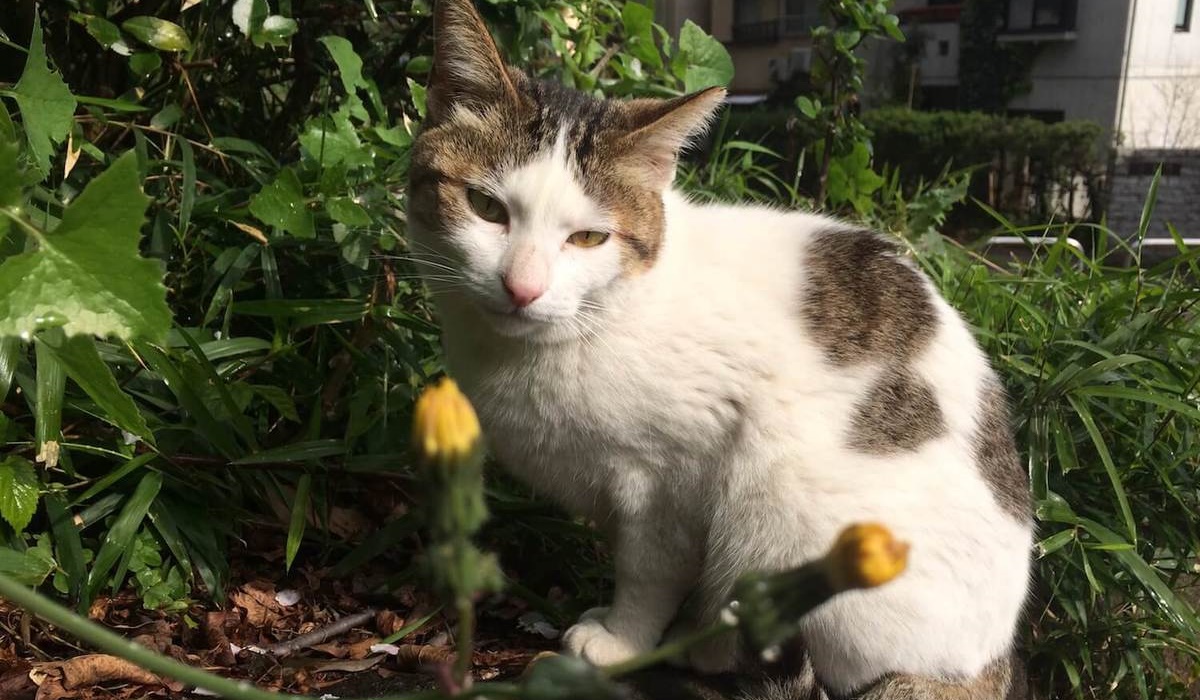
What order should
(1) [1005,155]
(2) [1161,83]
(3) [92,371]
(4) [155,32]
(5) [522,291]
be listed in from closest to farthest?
(3) [92,371]
(5) [522,291]
(4) [155,32]
(2) [1161,83]
(1) [1005,155]

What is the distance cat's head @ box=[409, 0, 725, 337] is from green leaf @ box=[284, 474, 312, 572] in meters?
0.66

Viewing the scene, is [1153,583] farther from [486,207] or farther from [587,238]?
[486,207]

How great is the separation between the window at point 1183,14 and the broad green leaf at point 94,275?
135 inches

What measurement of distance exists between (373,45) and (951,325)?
1.91m

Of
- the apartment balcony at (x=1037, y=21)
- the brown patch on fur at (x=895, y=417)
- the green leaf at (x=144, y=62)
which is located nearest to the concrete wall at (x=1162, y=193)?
the apartment balcony at (x=1037, y=21)

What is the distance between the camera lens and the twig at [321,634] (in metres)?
1.87

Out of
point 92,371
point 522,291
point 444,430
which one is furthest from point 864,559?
point 92,371

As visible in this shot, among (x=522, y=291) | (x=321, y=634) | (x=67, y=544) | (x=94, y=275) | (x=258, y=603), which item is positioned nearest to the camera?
(x=94, y=275)

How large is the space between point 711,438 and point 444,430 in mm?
1154

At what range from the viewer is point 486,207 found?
5.29ft

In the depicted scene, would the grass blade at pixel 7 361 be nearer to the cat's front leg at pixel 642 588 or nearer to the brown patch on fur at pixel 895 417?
the cat's front leg at pixel 642 588

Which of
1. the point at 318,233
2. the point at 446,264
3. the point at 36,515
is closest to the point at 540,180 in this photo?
the point at 446,264

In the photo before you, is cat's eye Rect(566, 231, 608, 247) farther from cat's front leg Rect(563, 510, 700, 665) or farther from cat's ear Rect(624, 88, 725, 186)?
cat's front leg Rect(563, 510, 700, 665)

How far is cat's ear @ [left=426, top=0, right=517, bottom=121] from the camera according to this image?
1625 mm
